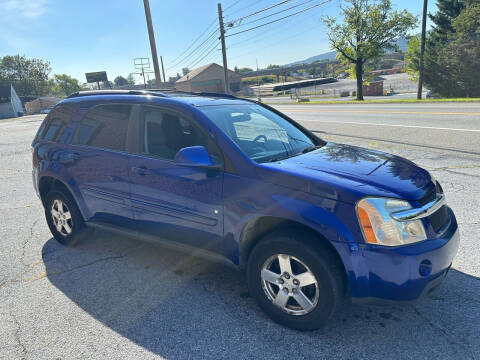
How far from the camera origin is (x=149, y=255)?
3.96m

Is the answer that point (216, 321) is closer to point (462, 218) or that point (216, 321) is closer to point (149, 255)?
point (149, 255)

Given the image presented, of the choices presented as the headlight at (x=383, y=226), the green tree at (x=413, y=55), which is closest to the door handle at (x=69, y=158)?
the headlight at (x=383, y=226)

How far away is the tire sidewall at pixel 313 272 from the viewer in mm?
2359

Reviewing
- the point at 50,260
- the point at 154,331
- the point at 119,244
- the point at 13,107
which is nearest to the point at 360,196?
the point at 154,331

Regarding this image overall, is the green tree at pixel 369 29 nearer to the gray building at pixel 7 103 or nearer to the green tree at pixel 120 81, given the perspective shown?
the gray building at pixel 7 103

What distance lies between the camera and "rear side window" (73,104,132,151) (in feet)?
11.6

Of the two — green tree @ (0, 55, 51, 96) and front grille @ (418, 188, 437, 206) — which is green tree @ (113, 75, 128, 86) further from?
front grille @ (418, 188, 437, 206)

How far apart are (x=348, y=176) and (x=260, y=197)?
66 centimetres

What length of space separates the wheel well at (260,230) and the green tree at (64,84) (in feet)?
443

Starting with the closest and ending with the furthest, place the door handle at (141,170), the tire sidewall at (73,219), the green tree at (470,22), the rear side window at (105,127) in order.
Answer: the door handle at (141,170) → the rear side window at (105,127) → the tire sidewall at (73,219) → the green tree at (470,22)

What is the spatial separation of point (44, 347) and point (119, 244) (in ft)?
5.90

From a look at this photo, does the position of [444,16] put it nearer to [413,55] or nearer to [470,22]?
[413,55]

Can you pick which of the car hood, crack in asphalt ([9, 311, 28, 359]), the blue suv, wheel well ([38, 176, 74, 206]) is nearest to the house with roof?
wheel well ([38, 176, 74, 206])

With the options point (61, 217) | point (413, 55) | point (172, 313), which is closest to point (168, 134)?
point (172, 313)
